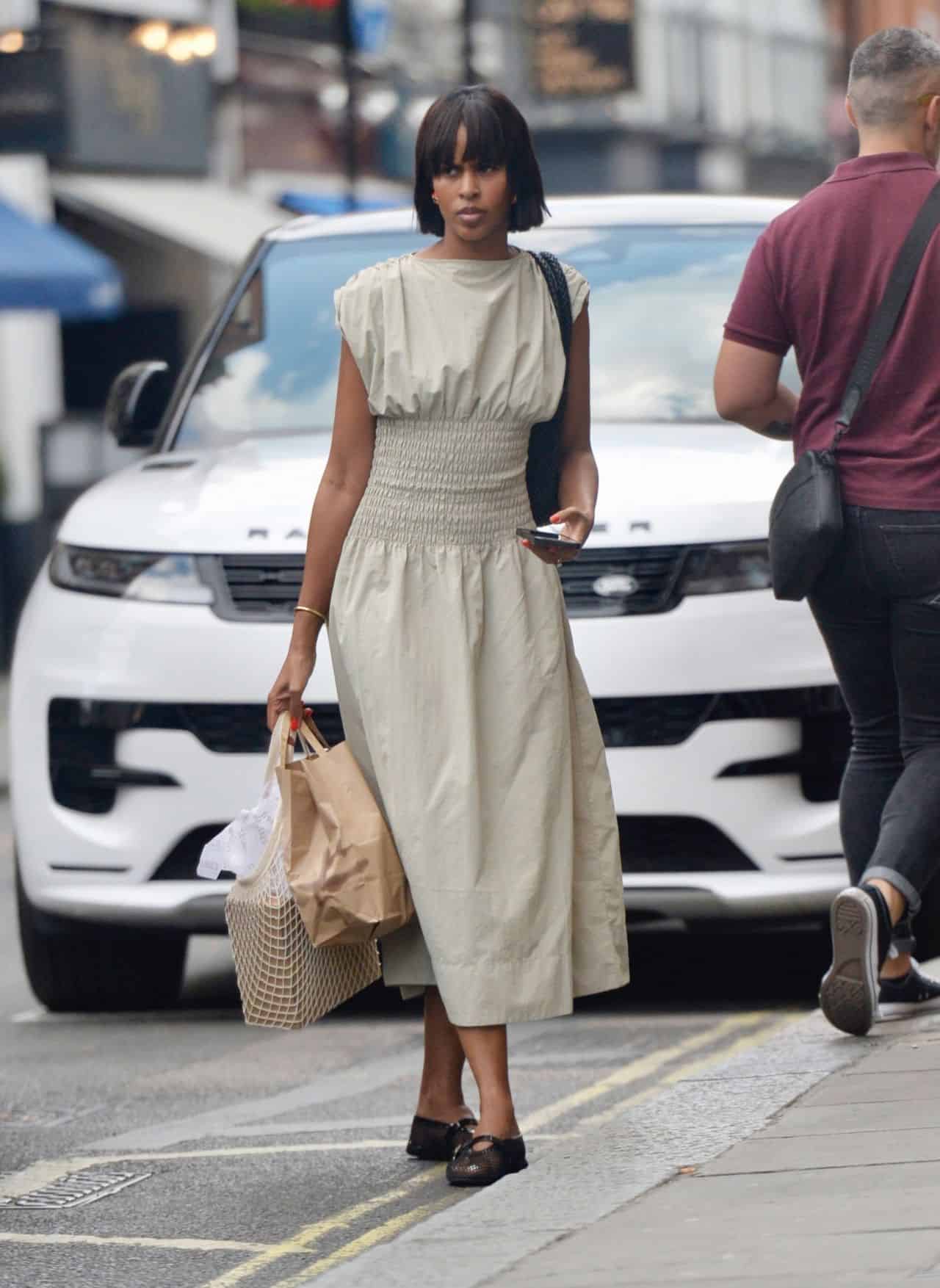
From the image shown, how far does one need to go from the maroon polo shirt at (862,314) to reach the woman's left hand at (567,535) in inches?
27.5

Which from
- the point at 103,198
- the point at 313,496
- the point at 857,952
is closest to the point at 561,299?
the point at 857,952

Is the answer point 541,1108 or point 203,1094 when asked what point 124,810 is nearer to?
point 203,1094

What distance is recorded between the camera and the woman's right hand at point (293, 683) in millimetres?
4590

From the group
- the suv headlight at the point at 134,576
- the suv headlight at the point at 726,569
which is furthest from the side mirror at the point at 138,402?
the suv headlight at the point at 726,569

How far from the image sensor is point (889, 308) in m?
4.94

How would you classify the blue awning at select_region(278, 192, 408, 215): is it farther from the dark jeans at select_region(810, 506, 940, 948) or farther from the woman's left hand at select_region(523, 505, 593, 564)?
the woman's left hand at select_region(523, 505, 593, 564)

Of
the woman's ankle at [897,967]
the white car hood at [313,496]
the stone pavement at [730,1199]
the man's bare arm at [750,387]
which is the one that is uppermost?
the man's bare arm at [750,387]

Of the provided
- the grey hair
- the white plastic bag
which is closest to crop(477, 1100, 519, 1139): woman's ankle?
the white plastic bag

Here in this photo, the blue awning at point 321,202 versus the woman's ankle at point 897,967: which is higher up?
the woman's ankle at point 897,967

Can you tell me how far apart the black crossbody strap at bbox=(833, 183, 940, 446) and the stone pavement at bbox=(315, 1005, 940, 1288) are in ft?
3.73

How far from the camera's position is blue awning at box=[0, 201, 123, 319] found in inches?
739

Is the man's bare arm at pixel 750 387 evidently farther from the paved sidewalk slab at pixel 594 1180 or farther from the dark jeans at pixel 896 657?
the paved sidewalk slab at pixel 594 1180

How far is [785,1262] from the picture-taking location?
3.44 m

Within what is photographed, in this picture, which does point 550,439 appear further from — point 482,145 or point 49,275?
point 49,275
